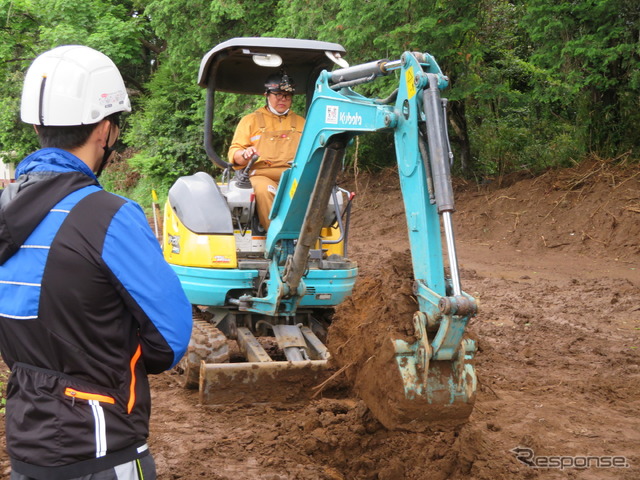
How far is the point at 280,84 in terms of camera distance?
6.31 metres

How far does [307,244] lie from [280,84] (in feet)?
5.25

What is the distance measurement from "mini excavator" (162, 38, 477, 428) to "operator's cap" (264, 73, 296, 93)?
18 centimetres

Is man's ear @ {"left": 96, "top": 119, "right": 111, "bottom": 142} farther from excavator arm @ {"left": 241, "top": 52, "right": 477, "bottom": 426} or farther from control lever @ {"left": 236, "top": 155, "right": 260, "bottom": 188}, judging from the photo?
control lever @ {"left": 236, "top": 155, "right": 260, "bottom": 188}

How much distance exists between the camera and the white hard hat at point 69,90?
2164mm

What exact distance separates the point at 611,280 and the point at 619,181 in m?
3.45

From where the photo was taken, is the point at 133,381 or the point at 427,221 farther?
the point at 427,221

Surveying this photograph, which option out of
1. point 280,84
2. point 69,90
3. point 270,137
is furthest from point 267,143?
point 69,90

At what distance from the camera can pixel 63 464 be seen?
2.00 meters

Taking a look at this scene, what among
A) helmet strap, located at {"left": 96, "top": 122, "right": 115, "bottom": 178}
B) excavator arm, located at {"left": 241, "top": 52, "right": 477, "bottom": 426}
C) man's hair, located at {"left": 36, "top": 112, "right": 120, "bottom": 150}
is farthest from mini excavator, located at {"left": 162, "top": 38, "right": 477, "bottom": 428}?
man's hair, located at {"left": 36, "top": 112, "right": 120, "bottom": 150}

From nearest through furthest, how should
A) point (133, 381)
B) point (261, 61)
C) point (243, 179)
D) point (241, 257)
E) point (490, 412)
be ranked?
point (133, 381), point (490, 412), point (261, 61), point (243, 179), point (241, 257)

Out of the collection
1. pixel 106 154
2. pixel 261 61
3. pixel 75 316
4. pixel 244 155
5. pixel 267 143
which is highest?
pixel 261 61

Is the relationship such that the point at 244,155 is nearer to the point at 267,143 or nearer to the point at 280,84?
the point at 267,143

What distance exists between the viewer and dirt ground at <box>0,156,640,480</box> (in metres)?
4.23

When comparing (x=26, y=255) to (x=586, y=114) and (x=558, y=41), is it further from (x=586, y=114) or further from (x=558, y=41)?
(x=586, y=114)
